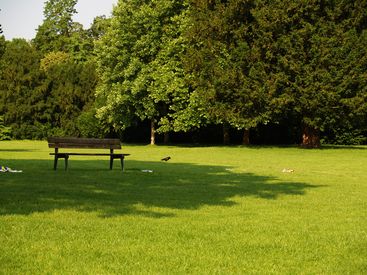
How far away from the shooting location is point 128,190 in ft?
48.5

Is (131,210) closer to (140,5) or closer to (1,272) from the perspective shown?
(1,272)

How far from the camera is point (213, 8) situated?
44719 millimetres

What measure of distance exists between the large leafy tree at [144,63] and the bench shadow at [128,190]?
83.4ft

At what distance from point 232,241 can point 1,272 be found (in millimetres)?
3447

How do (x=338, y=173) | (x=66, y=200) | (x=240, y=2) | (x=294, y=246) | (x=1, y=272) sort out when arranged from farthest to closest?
1. (x=240, y=2)
2. (x=338, y=173)
3. (x=66, y=200)
4. (x=294, y=246)
5. (x=1, y=272)

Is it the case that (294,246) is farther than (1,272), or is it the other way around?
(294,246)

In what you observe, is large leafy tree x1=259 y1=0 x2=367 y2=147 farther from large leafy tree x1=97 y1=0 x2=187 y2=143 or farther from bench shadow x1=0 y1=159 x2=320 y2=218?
bench shadow x1=0 y1=159 x2=320 y2=218

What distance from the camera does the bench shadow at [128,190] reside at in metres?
11.4

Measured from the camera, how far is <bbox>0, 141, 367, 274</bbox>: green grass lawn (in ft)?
22.8

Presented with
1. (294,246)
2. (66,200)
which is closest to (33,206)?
(66,200)

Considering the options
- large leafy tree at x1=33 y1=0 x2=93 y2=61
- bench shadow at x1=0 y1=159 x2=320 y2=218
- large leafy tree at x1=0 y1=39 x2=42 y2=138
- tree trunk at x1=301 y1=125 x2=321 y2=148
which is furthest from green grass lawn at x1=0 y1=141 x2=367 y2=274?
large leafy tree at x1=33 y1=0 x2=93 y2=61

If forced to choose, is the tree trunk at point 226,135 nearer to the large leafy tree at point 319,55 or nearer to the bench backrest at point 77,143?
the large leafy tree at point 319,55

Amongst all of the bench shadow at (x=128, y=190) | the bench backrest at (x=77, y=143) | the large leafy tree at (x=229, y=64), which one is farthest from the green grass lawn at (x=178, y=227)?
the large leafy tree at (x=229, y=64)

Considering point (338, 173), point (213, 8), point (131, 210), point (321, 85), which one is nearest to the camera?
point (131, 210)
